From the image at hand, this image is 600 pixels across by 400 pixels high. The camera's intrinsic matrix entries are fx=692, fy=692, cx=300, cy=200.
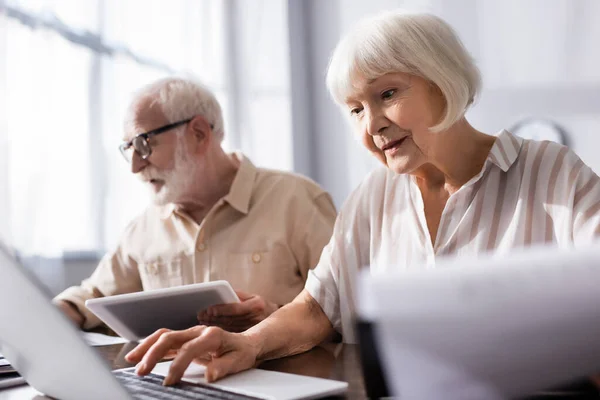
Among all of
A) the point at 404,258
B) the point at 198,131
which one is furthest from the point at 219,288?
the point at 198,131

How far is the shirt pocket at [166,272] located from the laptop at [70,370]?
1194 mm

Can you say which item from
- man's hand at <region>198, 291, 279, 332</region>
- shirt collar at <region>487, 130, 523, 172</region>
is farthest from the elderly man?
shirt collar at <region>487, 130, 523, 172</region>

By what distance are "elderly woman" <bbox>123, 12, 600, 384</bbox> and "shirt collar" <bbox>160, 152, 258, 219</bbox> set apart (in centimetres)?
74

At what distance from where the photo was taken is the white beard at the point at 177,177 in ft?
7.36

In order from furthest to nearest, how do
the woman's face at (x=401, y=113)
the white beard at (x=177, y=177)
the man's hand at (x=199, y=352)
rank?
the white beard at (x=177, y=177) → the woman's face at (x=401, y=113) → the man's hand at (x=199, y=352)

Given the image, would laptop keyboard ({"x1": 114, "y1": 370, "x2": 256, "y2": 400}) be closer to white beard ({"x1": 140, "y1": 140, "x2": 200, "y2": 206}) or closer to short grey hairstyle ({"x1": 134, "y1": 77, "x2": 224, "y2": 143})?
white beard ({"x1": 140, "y1": 140, "x2": 200, "y2": 206})

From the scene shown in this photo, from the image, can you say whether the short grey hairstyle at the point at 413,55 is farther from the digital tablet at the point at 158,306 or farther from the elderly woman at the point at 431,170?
the digital tablet at the point at 158,306

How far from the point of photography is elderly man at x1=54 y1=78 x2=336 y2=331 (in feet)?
6.94

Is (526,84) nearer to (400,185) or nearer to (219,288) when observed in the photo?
(400,185)

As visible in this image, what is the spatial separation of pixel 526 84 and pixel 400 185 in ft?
8.31

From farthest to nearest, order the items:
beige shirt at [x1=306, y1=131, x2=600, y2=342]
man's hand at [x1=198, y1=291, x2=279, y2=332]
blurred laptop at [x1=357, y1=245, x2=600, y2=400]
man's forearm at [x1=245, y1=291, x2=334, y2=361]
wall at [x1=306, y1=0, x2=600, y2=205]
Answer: wall at [x1=306, y1=0, x2=600, y2=205] < man's hand at [x1=198, y1=291, x2=279, y2=332] < beige shirt at [x1=306, y1=131, x2=600, y2=342] < man's forearm at [x1=245, y1=291, x2=334, y2=361] < blurred laptop at [x1=357, y1=245, x2=600, y2=400]

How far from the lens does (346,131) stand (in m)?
4.44

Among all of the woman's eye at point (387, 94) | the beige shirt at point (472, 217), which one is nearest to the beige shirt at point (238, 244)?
the beige shirt at point (472, 217)

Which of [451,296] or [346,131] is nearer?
[451,296]
